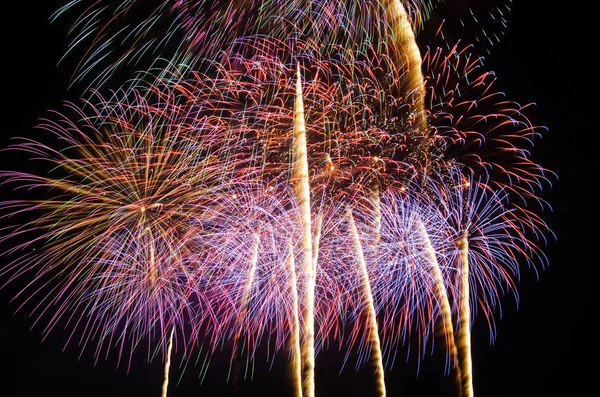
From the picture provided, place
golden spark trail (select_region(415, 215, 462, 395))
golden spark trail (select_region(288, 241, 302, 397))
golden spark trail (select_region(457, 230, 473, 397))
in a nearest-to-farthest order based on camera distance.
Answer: golden spark trail (select_region(288, 241, 302, 397)) → golden spark trail (select_region(415, 215, 462, 395)) → golden spark trail (select_region(457, 230, 473, 397))

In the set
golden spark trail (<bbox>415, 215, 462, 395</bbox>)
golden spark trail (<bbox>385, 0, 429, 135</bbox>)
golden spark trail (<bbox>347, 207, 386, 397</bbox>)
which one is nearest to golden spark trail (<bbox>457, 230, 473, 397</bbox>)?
golden spark trail (<bbox>415, 215, 462, 395</bbox>)

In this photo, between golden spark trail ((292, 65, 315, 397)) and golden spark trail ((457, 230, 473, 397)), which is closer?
golden spark trail ((292, 65, 315, 397))

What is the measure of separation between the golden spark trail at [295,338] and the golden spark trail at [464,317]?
2.88 metres

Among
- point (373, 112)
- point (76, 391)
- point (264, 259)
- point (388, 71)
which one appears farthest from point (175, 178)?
point (76, 391)

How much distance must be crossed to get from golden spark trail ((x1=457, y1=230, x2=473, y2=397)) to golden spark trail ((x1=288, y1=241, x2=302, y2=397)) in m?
2.88

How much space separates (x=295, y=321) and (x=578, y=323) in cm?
999

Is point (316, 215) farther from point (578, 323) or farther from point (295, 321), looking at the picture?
point (578, 323)

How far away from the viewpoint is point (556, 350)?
14.7 m

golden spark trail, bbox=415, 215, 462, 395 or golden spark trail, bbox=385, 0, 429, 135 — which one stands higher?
golden spark trail, bbox=385, 0, 429, 135

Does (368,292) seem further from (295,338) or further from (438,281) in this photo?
(295,338)

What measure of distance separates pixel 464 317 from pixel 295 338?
9.77 ft

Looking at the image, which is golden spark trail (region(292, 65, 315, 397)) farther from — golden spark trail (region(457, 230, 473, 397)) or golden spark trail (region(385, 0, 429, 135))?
golden spark trail (region(457, 230, 473, 397))

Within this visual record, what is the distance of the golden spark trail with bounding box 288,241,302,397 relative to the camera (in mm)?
8062

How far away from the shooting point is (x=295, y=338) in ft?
27.8
